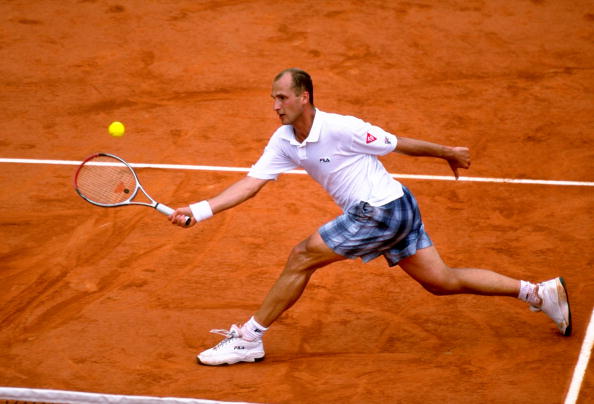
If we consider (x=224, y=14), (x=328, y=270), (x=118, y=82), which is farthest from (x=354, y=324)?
(x=224, y=14)

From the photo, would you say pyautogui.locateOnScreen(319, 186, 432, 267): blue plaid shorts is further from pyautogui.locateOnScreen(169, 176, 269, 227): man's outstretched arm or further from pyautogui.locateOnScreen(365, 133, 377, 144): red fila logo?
pyautogui.locateOnScreen(169, 176, 269, 227): man's outstretched arm

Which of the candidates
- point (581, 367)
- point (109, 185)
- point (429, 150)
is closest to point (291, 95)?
point (429, 150)

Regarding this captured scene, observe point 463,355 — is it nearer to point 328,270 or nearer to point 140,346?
point 328,270

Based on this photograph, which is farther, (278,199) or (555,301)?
(278,199)

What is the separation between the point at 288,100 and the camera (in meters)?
6.08

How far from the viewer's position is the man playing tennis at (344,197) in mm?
6133

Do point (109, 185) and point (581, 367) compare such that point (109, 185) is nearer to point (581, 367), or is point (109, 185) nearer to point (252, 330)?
point (252, 330)

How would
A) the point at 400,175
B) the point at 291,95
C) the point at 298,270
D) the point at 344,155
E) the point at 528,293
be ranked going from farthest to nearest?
the point at 400,175, the point at 528,293, the point at 298,270, the point at 344,155, the point at 291,95

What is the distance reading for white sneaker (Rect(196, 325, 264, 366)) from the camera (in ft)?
21.6

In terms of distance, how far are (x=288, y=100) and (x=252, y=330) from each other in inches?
58.6

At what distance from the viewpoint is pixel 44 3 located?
12906mm

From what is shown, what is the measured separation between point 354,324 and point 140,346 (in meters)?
1.46

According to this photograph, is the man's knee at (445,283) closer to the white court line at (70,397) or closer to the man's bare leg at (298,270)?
the man's bare leg at (298,270)

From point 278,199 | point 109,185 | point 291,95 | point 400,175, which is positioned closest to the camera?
point 291,95
